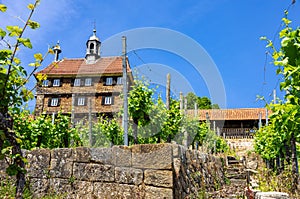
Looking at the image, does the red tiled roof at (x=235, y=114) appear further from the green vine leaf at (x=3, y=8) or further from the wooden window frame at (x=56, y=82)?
the green vine leaf at (x=3, y=8)

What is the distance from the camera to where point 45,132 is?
11766mm

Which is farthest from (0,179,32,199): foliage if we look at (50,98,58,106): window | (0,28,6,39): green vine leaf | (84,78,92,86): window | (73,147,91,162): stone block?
(50,98,58,106): window

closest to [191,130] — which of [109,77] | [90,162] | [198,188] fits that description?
[198,188]

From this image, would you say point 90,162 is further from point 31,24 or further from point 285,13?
point 285,13

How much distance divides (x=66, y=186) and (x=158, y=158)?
1.83 meters

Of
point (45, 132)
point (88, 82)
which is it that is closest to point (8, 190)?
point (45, 132)

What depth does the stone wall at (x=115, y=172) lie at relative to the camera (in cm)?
486

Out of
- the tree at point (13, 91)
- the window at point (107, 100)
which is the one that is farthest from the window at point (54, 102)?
the tree at point (13, 91)

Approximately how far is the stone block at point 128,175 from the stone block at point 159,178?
0.13 m

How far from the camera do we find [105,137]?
45.3 ft

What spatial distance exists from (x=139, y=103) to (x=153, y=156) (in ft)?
17.3

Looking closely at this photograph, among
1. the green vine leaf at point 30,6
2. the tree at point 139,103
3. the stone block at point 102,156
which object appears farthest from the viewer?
the tree at point 139,103

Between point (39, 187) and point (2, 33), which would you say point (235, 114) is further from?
point (2, 33)

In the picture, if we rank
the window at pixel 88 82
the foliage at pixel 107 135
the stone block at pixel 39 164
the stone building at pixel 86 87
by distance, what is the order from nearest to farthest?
the stone block at pixel 39 164 < the foliage at pixel 107 135 < the stone building at pixel 86 87 < the window at pixel 88 82
